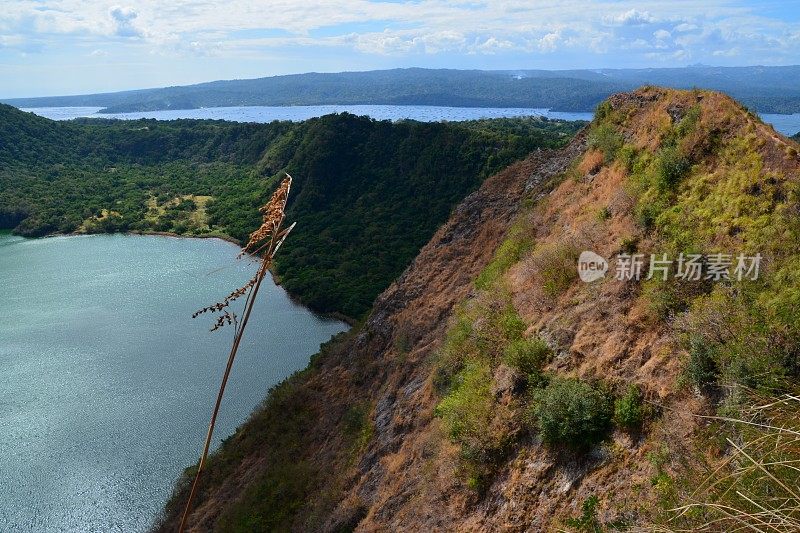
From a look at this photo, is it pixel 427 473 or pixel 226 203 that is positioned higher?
pixel 427 473

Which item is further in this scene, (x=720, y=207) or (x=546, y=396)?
(x=720, y=207)

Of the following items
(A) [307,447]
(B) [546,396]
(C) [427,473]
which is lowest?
(A) [307,447]

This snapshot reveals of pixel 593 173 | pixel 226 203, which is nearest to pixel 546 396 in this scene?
pixel 593 173

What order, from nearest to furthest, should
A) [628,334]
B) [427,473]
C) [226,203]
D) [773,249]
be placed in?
1. [773,249]
2. [628,334]
3. [427,473]
4. [226,203]

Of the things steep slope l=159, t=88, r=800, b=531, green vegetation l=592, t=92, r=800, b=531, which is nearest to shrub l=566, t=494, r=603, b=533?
steep slope l=159, t=88, r=800, b=531

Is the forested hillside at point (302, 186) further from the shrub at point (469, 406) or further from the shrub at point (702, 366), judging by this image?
the shrub at point (702, 366)

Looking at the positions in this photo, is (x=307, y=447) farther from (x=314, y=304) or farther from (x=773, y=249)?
(x=314, y=304)

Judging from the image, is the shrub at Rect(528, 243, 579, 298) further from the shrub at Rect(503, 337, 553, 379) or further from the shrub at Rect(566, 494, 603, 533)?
the shrub at Rect(566, 494, 603, 533)

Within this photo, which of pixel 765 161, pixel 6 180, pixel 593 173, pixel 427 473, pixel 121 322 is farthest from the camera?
pixel 6 180

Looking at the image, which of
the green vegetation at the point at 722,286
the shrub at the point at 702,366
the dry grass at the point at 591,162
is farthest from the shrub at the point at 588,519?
the dry grass at the point at 591,162
